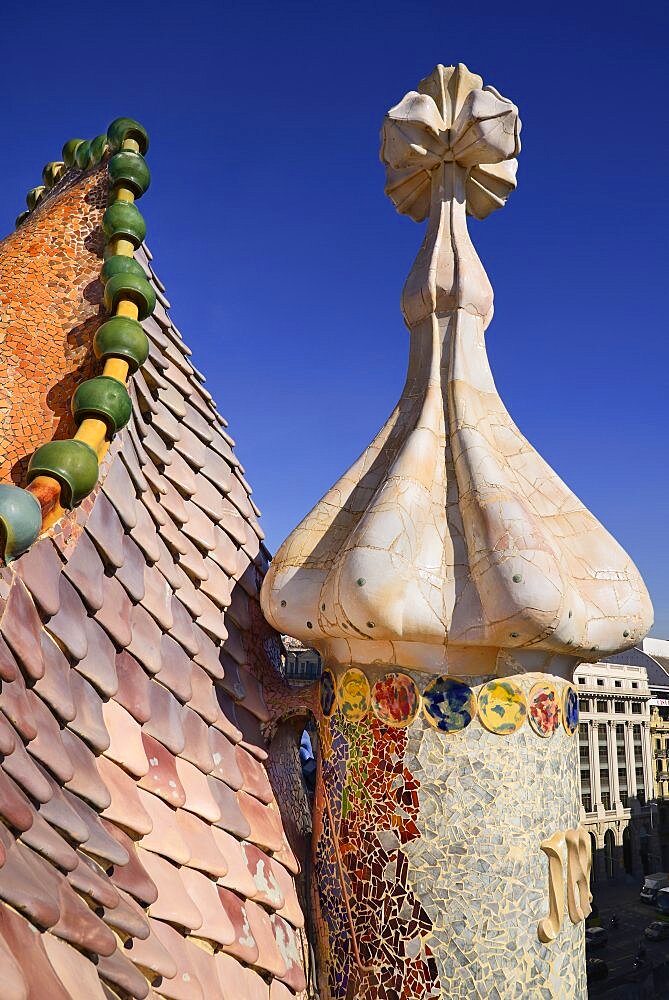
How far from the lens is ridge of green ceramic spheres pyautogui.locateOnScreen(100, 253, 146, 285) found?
13.0 ft

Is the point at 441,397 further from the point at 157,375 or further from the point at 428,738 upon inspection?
the point at 428,738

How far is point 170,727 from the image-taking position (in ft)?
11.1

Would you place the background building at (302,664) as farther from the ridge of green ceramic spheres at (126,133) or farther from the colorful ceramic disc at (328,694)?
the ridge of green ceramic spheres at (126,133)

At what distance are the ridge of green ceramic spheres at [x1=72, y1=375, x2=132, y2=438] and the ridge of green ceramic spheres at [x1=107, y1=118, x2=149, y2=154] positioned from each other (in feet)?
6.70

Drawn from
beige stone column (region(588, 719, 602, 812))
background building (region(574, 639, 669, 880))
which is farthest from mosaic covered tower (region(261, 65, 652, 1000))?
beige stone column (region(588, 719, 602, 812))

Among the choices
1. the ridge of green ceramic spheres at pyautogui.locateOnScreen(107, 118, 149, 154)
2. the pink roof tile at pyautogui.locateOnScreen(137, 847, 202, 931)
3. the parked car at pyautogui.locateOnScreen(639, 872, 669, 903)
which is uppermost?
the ridge of green ceramic spheres at pyautogui.locateOnScreen(107, 118, 149, 154)

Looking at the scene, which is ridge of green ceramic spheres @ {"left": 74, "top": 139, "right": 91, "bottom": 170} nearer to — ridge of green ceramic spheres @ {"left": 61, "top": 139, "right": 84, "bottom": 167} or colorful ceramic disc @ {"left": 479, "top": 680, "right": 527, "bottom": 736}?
ridge of green ceramic spheres @ {"left": 61, "top": 139, "right": 84, "bottom": 167}

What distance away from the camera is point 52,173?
5.54 m

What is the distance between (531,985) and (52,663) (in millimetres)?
2318

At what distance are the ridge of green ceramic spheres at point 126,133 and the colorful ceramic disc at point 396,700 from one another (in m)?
3.21

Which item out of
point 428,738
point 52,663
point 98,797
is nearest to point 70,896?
point 98,797

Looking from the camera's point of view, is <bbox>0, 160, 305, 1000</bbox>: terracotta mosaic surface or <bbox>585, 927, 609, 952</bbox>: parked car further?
<bbox>585, 927, 609, 952</bbox>: parked car

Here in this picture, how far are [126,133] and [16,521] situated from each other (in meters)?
3.10

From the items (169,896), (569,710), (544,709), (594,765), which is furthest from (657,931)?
(169,896)
